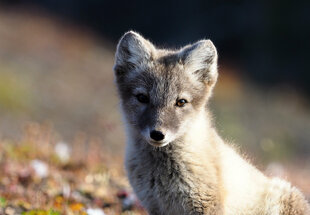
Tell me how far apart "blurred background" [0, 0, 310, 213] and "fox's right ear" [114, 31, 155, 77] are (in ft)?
14.3

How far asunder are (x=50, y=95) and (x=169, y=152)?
8682mm

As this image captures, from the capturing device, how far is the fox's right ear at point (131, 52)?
4.63 metres

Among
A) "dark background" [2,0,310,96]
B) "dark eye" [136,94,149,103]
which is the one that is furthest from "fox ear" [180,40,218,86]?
"dark background" [2,0,310,96]

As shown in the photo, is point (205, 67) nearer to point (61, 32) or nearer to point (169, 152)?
point (169, 152)

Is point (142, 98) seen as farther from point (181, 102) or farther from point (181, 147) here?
point (181, 147)

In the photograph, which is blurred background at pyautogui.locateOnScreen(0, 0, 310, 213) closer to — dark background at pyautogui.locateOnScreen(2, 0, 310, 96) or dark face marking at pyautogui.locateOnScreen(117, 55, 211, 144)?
dark background at pyautogui.locateOnScreen(2, 0, 310, 96)

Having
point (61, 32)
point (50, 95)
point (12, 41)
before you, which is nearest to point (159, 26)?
point (61, 32)

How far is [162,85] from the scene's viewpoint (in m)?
4.33

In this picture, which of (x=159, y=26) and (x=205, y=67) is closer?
(x=205, y=67)

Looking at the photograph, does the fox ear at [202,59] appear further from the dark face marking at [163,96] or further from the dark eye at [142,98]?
the dark eye at [142,98]

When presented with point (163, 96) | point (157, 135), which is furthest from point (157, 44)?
point (157, 135)

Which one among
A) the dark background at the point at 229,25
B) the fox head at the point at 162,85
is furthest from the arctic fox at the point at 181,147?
the dark background at the point at 229,25

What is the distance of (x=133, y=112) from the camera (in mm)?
4480

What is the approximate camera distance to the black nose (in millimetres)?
4066
